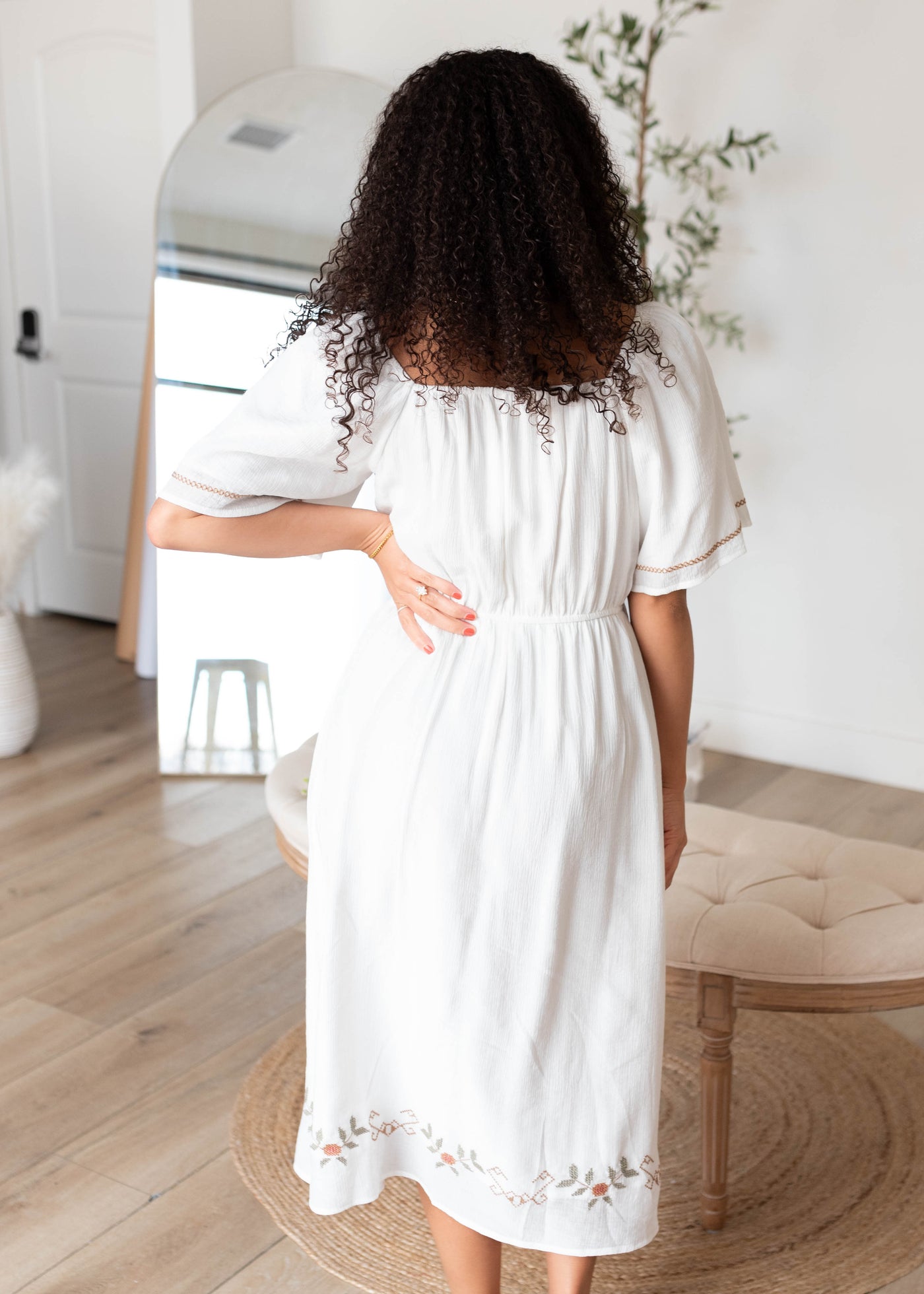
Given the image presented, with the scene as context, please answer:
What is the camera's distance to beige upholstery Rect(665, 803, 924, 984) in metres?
1.68

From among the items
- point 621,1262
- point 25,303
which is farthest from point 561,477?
point 25,303

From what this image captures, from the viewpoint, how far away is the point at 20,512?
11.5ft

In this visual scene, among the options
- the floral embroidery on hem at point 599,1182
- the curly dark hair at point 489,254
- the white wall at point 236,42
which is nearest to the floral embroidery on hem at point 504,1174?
the floral embroidery on hem at point 599,1182

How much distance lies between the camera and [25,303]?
4672mm

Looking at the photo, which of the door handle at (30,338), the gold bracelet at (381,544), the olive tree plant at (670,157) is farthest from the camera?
the door handle at (30,338)

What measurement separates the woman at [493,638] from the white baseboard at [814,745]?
2.11 meters

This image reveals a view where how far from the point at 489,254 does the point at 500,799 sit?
20.9 inches

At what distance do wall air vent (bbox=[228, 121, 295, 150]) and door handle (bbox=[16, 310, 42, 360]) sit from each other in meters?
1.62

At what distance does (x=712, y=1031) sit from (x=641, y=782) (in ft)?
A: 1.75

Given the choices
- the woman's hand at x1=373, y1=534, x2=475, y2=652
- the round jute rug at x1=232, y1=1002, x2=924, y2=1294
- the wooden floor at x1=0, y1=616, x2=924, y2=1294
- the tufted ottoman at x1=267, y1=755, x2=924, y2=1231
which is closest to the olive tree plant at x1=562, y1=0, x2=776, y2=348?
the wooden floor at x1=0, y1=616, x2=924, y2=1294

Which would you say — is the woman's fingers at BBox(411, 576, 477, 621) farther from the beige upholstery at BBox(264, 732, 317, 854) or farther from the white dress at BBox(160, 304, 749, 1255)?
the beige upholstery at BBox(264, 732, 317, 854)

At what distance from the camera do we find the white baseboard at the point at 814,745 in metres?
3.37

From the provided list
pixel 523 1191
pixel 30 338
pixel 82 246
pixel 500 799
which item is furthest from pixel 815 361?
pixel 30 338

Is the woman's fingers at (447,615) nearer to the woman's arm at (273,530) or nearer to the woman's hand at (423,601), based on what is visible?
the woman's hand at (423,601)
